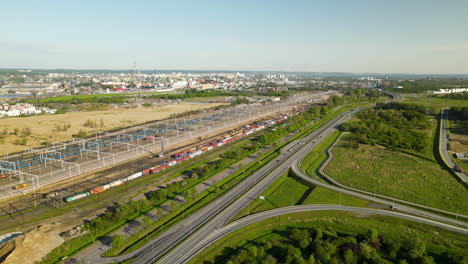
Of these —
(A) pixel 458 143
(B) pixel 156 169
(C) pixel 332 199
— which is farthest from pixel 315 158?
(A) pixel 458 143

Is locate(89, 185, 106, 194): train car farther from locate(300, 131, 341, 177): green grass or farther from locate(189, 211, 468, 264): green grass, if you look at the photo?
locate(300, 131, 341, 177): green grass

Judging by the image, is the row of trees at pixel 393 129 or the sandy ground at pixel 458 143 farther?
the row of trees at pixel 393 129

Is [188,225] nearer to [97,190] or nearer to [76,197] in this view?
[97,190]

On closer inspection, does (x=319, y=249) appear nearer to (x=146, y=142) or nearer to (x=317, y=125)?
(x=146, y=142)

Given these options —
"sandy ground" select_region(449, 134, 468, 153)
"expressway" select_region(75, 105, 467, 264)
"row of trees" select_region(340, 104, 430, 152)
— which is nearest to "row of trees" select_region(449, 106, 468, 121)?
"row of trees" select_region(340, 104, 430, 152)

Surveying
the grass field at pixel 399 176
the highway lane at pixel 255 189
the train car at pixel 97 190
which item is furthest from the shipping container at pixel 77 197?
the grass field at pixel 399 176

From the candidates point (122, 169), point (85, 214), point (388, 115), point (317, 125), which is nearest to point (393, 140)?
point (317, 125)

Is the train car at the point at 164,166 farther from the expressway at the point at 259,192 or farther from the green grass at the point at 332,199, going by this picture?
the green grass at the point at 332,199
